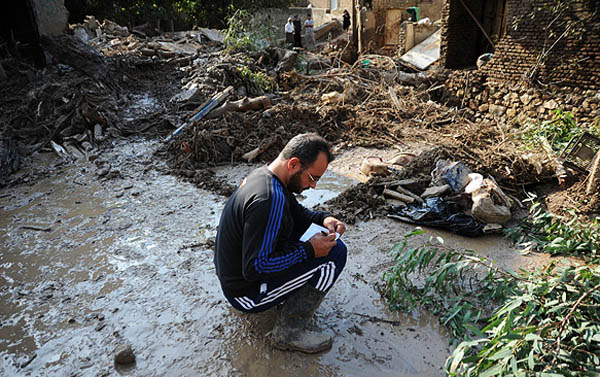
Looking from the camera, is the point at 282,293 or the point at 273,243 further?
the point at 282,293

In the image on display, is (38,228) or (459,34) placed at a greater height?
(459,34)

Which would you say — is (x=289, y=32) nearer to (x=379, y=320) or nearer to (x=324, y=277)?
(x=379, y=320)

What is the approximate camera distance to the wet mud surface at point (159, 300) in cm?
268

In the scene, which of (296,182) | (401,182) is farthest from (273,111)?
(296,182)

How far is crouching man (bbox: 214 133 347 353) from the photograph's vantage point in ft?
7.64

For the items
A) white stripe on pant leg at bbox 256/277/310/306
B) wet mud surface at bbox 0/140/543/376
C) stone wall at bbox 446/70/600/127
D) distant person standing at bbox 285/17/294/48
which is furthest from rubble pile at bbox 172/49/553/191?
distant person standing at bbox 285/17/294/48

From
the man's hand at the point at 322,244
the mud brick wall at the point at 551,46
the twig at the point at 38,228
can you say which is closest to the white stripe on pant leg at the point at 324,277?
the man's hand at the point at 322,244

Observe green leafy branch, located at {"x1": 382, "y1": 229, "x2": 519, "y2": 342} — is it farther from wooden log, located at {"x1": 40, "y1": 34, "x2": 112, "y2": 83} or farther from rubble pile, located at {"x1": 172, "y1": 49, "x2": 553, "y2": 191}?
wooden log, located at {"x1": 40, "y1": 34, "x2": 112, "y2": 83}

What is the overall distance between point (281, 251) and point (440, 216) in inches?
112

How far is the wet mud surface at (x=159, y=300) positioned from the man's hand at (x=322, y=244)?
29.8 inches

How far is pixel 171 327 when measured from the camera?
3.01 metres

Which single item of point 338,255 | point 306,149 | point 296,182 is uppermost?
point 306,149

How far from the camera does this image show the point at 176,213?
5.05m

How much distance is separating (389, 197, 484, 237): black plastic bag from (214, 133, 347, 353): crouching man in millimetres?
2183
